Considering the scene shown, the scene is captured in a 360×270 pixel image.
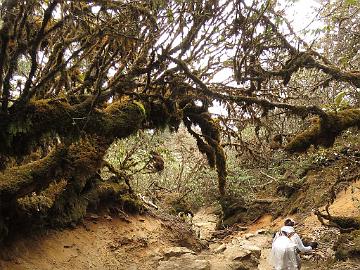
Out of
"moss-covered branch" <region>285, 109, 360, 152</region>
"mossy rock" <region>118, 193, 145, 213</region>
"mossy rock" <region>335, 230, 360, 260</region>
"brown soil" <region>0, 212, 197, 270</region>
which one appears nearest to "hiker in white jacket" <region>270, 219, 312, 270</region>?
"mossy rock" <region>335, 230, 360, 260</region>

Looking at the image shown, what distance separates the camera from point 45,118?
6094 millimetres

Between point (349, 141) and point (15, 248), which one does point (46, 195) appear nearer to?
point (15, 248)

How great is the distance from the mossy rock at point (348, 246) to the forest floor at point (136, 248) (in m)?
0.32

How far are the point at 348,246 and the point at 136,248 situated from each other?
5.34 m

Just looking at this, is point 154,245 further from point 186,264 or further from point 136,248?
point 186,264

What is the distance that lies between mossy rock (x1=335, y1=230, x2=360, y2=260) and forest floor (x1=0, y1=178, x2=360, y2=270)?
32 cm

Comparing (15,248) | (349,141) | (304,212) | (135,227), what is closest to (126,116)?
(15,248)

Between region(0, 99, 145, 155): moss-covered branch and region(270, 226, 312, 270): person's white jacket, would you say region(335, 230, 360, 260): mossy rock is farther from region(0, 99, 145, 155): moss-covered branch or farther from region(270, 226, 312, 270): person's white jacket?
region(0, 99, 145, 155): moss-covered branch

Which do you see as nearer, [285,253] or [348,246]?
[285,253]

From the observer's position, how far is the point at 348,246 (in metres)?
9.57

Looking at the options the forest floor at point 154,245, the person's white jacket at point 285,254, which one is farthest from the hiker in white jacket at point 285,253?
the forest floor at point 154,245

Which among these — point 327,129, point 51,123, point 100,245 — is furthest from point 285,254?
point 51,123

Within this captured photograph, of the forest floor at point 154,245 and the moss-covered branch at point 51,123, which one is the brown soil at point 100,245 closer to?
the forest floor at point 154,245

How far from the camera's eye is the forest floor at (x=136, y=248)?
834cm
